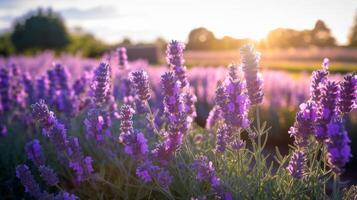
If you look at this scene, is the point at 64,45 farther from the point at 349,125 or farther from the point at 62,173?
the point at 62,173

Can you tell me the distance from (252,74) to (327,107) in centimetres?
49

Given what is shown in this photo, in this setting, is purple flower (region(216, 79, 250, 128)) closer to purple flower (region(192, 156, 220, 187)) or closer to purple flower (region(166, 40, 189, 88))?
purple flower (region(192, 156, 220, 187))

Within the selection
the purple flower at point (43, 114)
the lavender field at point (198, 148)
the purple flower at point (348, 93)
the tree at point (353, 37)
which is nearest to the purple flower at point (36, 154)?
the lavender field at point (198, 148)

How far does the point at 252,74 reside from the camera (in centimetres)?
286

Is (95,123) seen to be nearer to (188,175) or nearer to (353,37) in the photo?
(188,175)

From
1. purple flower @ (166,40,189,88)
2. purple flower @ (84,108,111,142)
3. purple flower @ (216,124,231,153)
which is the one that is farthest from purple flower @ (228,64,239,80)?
purple flower @ (84,108,111,142)

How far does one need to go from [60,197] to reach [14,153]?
1924 millimetres

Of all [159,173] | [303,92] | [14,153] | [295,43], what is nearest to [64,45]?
[295,43]

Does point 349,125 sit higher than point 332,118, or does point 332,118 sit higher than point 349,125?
point 332,118

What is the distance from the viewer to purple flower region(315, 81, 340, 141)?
8.32 feet

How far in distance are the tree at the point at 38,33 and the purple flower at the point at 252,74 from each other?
28.3 meters

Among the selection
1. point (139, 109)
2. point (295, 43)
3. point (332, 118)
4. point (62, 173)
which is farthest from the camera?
point (295, 43)

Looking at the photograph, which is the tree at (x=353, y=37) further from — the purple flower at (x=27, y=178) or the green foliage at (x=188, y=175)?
the purple flower at (x=27, y=178)

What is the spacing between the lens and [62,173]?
154 inches
